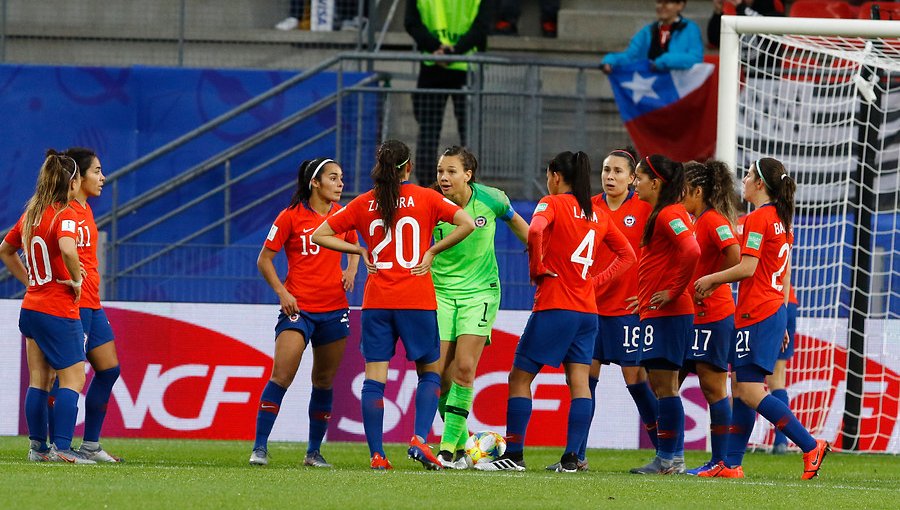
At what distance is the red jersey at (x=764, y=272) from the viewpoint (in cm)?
880

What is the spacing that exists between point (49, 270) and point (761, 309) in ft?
14.1

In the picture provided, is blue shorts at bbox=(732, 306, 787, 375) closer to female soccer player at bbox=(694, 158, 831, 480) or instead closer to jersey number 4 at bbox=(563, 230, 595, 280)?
female soccer player at bbox=(694, 158, 831, 480)

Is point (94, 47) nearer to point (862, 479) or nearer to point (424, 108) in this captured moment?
point (424, 108)

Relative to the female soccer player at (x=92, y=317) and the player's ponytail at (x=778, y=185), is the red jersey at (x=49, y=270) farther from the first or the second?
the player's ponytail at (x=778, y=185)

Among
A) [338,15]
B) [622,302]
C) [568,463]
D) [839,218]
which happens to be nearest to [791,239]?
[622,302]

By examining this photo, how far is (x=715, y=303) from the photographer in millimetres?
9117

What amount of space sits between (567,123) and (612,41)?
8.58 ft

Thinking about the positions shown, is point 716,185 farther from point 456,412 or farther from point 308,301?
point 308,301

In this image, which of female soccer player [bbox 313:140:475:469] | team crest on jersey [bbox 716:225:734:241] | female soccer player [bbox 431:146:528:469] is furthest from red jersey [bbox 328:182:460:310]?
team crest on jersey [bbox 716:225:734:241]

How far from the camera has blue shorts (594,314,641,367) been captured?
9562 mm

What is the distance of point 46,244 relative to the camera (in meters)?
8.62

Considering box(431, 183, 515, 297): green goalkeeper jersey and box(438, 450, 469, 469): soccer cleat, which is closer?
box(438, 450, 469, 469): soccer cleat

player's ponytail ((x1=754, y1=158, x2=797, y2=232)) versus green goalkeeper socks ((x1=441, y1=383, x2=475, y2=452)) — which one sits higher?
player's ponytail ((x1=754, y1=158, x2=797, y2=232))

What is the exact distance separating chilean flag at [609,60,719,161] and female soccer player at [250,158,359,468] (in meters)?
5.39
